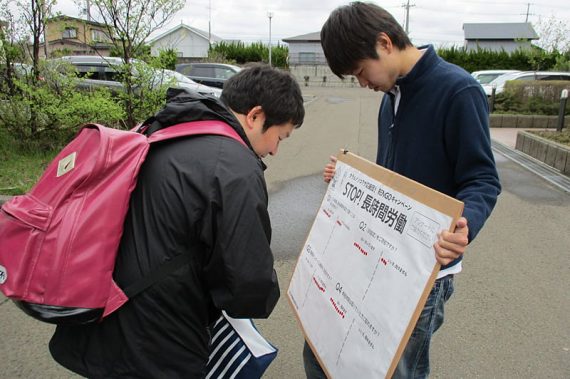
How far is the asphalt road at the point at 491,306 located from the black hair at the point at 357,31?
6.09 feet

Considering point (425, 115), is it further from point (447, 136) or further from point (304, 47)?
point (304, 47)

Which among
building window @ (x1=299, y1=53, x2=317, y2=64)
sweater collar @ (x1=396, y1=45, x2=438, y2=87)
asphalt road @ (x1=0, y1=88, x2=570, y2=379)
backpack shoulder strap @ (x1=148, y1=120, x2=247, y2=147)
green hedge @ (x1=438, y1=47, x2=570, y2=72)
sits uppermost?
building window @ (x1=299, y1=53, x2=317, y2=64)

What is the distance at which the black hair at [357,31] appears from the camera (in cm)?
150

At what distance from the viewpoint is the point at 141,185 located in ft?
4.16

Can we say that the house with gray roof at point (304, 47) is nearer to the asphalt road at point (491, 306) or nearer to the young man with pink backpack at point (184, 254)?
the asphalt road at point (491, 306)

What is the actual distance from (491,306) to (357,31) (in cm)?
263

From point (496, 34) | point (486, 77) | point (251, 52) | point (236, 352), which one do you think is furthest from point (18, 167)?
point (496, 34)

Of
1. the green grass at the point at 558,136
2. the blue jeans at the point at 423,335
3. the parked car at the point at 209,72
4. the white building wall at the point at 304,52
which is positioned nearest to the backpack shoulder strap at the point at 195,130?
the blue jeans at the point at 423,335

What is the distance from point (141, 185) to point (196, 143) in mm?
196

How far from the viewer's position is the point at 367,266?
1509 millimetres

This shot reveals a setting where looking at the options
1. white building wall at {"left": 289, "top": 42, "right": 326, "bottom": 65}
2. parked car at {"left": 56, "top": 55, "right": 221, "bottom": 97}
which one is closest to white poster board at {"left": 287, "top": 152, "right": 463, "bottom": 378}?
parked car at {"left": 56, "top": 55, "right": 221, "bottom": 97}

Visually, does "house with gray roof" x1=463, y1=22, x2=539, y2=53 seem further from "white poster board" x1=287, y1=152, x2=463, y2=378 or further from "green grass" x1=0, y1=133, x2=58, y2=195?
"white poster board" x1=287, y1=152, x2=463, y2=378

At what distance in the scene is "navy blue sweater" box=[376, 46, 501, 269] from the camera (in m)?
1.44

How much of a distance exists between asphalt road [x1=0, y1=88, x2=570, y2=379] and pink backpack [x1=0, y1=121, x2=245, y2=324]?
5.31 feet
